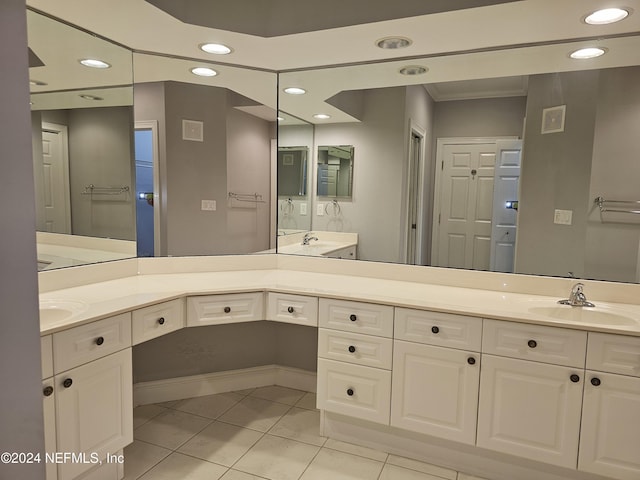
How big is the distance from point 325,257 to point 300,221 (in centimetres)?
32

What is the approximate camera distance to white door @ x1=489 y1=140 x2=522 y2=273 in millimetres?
2225

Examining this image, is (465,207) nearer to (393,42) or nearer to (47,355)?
(393,42)

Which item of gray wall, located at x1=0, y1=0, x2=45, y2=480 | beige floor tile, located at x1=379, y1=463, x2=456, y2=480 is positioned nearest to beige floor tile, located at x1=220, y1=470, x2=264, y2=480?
beige floor tile, located at x1=379, y1=463, x2=456, y2=480

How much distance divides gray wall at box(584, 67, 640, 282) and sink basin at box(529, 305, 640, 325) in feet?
0.84

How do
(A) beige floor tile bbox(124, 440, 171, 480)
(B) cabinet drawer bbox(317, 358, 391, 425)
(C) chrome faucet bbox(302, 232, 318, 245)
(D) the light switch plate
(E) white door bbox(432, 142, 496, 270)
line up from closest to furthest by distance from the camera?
(A) beige floor tile bbox(124, 440, 171, 480) < (B) cabinet drawer bbox(317, 358, 391, 425) < (D) the light switch plate < (E) white door bbox(432, 142, 496, 270) < (C) chrome faucet bbox(302, 232, 318, 245)

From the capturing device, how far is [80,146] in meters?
2.17

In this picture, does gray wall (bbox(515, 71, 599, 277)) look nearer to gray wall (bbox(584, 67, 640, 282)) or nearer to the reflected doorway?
gray wall (bbox(584, 67, 640, 282))

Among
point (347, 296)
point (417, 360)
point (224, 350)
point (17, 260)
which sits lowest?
point (224, 350)

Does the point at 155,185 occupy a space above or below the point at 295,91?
below

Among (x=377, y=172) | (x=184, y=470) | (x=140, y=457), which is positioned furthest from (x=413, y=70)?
(x=140, y=457)

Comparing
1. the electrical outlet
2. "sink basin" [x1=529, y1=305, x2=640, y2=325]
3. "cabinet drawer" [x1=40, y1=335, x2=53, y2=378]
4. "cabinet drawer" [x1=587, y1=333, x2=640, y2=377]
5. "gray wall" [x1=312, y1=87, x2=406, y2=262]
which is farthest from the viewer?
the electrical outlet

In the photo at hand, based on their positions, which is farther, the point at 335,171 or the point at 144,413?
the point at 335,171

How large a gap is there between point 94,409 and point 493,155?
2346 mm

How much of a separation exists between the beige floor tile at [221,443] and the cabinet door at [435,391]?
0.82 m
